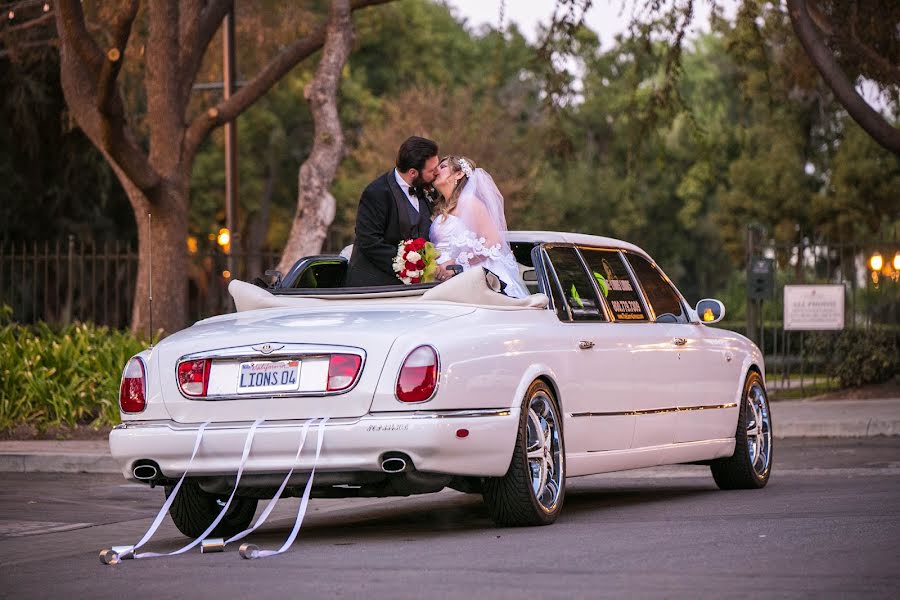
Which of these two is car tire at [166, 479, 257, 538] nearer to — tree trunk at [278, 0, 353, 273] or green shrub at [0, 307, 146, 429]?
green shrub at [0, 307, 146, 429]

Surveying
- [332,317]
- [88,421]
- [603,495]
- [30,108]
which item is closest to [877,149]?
[30,108]

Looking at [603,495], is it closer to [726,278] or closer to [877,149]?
[877,149]

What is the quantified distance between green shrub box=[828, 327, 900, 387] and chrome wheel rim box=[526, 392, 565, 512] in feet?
45.8

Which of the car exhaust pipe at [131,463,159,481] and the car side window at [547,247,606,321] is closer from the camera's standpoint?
the car exhaust pipe at [131,463,159,481]

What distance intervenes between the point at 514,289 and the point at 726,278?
63.2 m

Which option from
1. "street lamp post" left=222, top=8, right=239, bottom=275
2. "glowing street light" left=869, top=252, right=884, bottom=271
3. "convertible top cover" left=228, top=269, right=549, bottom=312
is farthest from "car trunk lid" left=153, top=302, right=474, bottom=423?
"glowing street light" left=869, top=252, right=884, bottom=271

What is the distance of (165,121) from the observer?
65.0ft

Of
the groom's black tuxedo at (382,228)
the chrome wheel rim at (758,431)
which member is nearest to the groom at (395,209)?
the groom's black tuxedo at (382,228)

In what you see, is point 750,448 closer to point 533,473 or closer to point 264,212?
point 533,473

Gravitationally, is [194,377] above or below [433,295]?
below

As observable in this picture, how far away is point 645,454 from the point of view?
9555mm

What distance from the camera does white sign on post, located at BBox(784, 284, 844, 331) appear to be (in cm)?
2144

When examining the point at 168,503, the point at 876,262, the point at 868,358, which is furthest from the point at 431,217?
the point at 876,262

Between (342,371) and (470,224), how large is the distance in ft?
6.52
